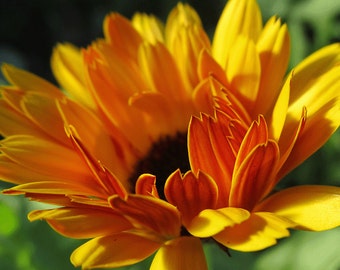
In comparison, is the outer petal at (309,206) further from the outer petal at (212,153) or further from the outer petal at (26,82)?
the outer petal at (26,82)

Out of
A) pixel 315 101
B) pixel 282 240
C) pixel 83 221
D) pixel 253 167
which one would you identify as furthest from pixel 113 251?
pixel 282 240

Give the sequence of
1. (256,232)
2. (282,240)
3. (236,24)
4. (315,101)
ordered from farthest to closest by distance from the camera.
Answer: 1. (282,240)
2. (236,24)
3. (315,101)
4. (256,232)

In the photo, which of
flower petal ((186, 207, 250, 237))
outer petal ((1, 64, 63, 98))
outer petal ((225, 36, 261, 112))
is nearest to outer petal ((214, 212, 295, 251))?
flower petal ((186, 207, 250, 237))

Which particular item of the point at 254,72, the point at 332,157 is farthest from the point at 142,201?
the point at 332,157

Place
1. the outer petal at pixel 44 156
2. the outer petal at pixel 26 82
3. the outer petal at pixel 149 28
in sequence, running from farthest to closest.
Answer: the outer petal at pixel 149 28
the outer petal at pixel 26 82
the outer petal at pixel 44 156

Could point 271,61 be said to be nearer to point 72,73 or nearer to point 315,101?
point 315,101

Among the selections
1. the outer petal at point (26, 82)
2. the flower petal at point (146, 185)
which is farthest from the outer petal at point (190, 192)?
the outer petal at point (26, 82)

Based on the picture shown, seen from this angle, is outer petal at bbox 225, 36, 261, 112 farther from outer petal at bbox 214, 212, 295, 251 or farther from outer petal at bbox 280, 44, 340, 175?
outer petal at bbox 214, 212, 295, 251
